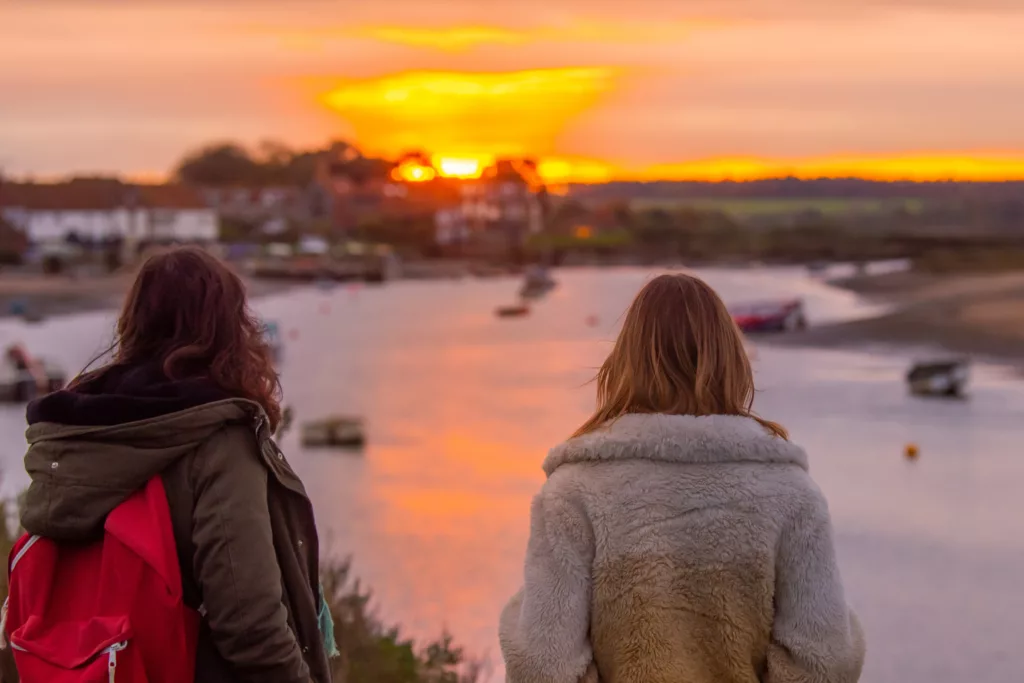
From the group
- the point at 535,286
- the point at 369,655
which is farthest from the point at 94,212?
the point at 369,655

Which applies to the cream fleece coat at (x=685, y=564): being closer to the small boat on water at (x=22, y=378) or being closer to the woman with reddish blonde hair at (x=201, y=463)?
the woman with reddish blonde hair at (x=201, y=463)

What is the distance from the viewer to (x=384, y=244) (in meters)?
128

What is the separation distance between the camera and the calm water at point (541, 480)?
11.7m

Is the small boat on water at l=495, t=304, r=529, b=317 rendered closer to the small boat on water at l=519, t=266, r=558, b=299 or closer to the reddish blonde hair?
the small boat on water at l=519, t=266, r=558, b=299

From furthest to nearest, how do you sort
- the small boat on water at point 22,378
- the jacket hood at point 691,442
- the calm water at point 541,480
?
the small boat on water at point 22,378
the calm water at point 541,480
the jacket hood at point 691,442

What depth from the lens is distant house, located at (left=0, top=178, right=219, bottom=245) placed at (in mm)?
104875

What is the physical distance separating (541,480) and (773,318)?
30036mm

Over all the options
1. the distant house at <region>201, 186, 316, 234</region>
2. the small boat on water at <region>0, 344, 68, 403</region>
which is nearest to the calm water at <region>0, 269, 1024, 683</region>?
the small boat on water at <region>0, 344, 68, 403</region>

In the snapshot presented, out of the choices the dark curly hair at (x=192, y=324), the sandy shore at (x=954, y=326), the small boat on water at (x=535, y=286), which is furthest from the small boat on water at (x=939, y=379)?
the small boat on water at (x=535, y=286)

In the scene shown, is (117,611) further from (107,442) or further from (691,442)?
(691,442)

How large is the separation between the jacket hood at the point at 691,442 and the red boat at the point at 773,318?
45.4 meters

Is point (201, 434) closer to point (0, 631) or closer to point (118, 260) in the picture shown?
point (0, 631)

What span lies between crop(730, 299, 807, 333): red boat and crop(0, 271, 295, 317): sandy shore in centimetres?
2502

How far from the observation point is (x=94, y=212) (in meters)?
107
